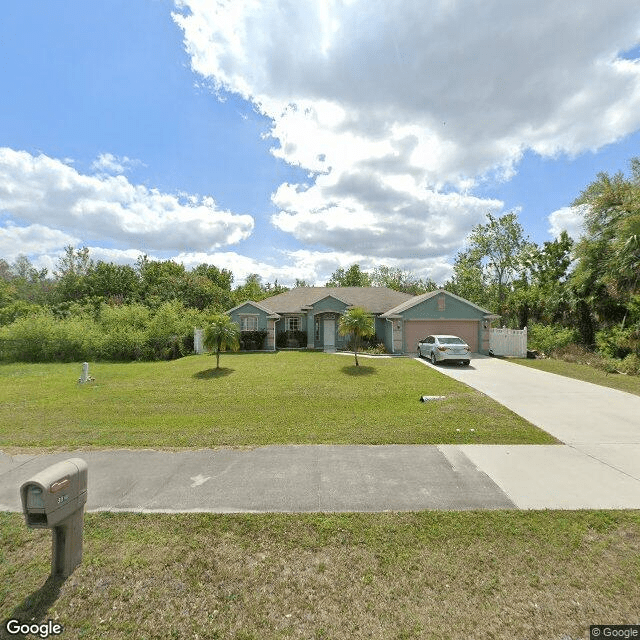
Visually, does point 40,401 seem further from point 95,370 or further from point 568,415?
point 568,415

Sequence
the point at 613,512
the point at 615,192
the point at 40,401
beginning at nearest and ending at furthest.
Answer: the point at 613,512, the point at 40,401, the point at 615,192

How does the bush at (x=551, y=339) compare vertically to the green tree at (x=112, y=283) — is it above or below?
below

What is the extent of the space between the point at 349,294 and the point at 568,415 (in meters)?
21.3

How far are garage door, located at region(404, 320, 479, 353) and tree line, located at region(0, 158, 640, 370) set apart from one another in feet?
14.6

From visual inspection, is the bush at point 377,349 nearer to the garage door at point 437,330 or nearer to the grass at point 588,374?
the garage door at point 437,330

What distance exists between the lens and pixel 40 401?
32.8ft

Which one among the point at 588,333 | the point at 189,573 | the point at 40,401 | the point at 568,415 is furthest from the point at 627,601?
the point at 588,333

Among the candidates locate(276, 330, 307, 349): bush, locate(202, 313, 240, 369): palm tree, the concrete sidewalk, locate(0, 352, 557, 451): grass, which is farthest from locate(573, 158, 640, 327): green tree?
locate(202, 313, 240, 369): palm tree

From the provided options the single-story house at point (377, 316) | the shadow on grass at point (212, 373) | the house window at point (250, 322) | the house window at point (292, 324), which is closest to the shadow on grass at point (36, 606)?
the shadow on grass at point (212, 373)

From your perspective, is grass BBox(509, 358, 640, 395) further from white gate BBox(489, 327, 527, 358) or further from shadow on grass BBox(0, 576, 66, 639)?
shadow on grass BBox(0, 576, 66, 639)

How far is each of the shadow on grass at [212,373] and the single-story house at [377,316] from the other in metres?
8.94

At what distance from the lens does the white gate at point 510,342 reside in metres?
20.3

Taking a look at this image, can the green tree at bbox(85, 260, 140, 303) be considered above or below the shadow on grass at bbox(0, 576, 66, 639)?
above

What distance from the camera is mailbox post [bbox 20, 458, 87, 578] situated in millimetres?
2764
